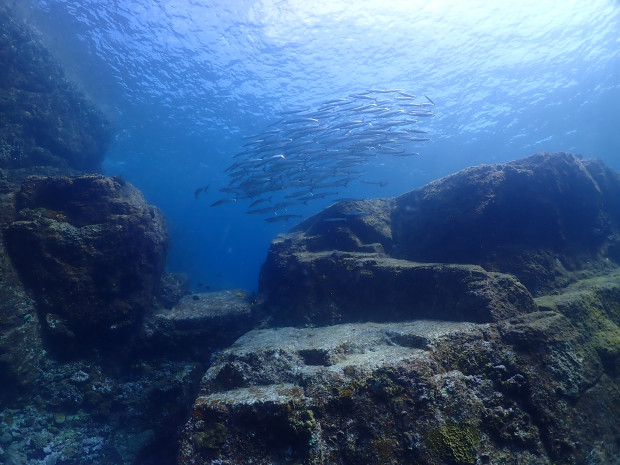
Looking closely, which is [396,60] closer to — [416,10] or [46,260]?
[416,10]

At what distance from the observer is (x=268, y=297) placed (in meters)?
9.11

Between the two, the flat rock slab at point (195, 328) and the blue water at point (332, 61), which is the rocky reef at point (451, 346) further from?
the blue water at point (332, 61)

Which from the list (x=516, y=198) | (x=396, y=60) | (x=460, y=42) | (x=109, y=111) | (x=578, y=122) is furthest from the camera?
(x=578, y=122)

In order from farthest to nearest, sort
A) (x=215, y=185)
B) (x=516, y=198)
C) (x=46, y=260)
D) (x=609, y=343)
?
(x=215, y=185) → (x=516, y=198) → (x=46, y=260) → (x=609, y=343)

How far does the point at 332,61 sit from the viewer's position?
59.1 feet

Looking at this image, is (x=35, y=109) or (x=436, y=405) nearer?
(x=436, y=405)

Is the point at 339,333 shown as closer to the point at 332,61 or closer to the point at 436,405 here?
the point at 436,405

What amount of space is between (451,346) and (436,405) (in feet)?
3.21

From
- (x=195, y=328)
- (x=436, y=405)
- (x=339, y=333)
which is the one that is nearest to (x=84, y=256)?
(x=195, y=328)

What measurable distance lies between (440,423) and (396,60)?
19.7m

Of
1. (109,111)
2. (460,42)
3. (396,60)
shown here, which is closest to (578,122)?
(460,42)

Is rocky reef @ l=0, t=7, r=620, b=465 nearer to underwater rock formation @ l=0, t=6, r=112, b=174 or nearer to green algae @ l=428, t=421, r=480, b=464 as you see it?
green algae @ l=428, t=421, r=480, b=464

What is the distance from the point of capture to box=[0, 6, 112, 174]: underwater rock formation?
1243 cm

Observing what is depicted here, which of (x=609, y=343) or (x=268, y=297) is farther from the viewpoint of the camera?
(x=268, y=297)
